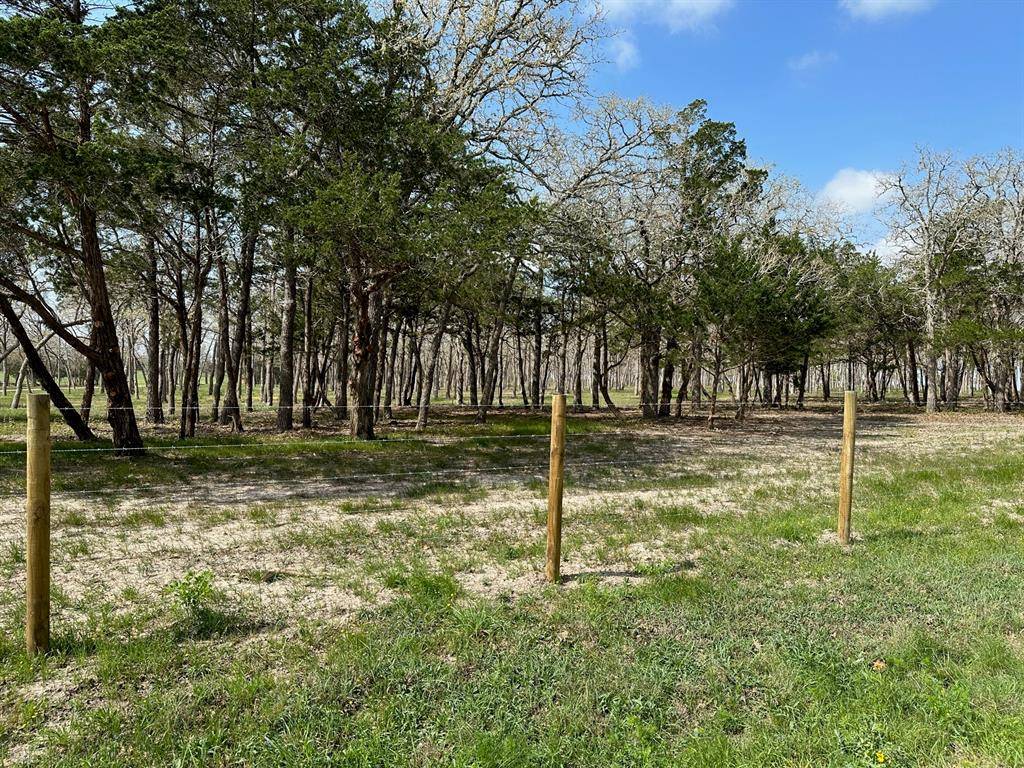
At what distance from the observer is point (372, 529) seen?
7.04 m

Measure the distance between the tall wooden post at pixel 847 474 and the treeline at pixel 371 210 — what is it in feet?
26.9

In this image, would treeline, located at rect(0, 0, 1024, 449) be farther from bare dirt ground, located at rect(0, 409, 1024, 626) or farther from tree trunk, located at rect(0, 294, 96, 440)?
bare dirt ground, located at rect(0, 409, 1024, 626)

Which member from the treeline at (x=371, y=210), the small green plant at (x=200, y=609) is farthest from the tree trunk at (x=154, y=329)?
the small green plant at (x=200, y=609)

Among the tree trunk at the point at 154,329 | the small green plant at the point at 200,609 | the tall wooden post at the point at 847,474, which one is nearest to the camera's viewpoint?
the small green plant at the point at 200,609

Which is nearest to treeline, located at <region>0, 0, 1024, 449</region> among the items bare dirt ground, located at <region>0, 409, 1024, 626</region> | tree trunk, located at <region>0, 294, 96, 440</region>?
tree trunk, located at <region>0, 294, 96, 440</region>

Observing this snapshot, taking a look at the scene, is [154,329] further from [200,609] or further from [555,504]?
[555,504]

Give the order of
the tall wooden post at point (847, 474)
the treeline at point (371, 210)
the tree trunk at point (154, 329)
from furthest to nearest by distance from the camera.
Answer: the tree trunk at point (154, 329), the treeline at point (371, 210), the tall wooden post at point (847, 474)

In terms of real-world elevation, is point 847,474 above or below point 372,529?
above

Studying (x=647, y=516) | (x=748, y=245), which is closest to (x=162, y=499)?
(x=647, y=516)

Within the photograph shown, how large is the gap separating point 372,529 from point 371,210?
7445 millimetres

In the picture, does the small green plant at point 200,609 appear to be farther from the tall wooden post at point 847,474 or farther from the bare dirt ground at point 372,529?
the tall wooden post at point 847,474

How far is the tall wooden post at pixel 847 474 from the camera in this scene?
6438 millimetres

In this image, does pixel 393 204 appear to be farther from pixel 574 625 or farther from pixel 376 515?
pixel 574 625

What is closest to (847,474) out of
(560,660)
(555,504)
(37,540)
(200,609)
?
(555,504)
